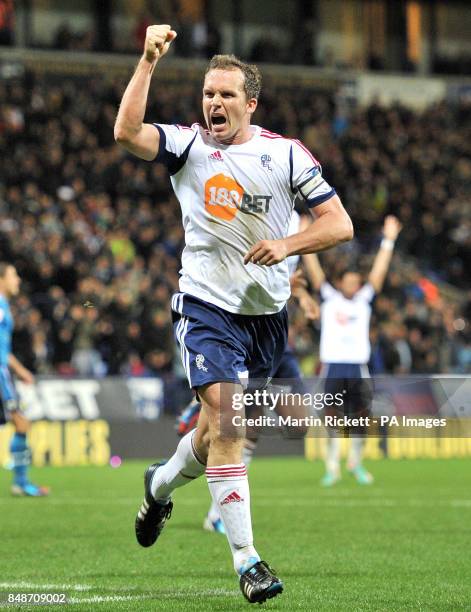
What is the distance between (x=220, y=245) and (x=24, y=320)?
13.7 metres

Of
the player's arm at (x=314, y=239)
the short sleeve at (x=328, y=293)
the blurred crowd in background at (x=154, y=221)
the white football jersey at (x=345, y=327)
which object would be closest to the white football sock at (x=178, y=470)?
the player's arm at (x=314, y=239)

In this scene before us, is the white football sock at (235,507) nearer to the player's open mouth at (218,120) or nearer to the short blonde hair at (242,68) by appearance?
the player's open mouth at (218,120)

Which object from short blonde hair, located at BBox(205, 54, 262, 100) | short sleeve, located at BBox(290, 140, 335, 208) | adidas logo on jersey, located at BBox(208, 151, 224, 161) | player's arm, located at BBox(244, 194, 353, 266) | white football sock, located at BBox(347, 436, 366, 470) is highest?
short blonde hair, located at BBox(205, 54, 262, 100)

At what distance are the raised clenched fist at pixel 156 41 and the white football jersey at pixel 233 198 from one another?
53cm

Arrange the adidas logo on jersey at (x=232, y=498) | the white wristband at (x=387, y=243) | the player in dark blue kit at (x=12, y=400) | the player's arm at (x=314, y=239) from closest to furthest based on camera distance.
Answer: the player's arm at (x=314, y=239), the adidas logo on jersey at (x=232, y=498), the player in dark blue kit at (x=12, y=400), the white wristband at (x=387, y=243)

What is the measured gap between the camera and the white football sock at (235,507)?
227 inches

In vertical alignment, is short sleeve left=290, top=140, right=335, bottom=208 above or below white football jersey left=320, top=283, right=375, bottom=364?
above

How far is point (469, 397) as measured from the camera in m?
7.07

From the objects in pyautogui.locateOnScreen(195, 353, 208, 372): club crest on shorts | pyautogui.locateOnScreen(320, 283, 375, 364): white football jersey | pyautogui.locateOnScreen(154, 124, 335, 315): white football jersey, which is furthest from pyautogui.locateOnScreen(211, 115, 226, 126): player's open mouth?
pyautogui.locateOnScreen(320, 283, 375, 364): white football jersey

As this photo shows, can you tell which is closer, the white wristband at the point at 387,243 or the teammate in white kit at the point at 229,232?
the teammate in white kit at the point at 229,232

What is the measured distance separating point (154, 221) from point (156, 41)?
19.9 m

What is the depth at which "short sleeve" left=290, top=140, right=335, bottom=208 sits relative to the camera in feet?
20.4

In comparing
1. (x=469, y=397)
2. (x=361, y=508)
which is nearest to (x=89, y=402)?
(x=361, y=508)

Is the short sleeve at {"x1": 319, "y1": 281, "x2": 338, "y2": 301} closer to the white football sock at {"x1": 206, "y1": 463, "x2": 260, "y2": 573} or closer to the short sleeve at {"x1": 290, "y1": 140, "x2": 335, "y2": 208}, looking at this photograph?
the short sleeve at {"x1": 290, "y1": 140, "x2": 335, "y2": 208}
